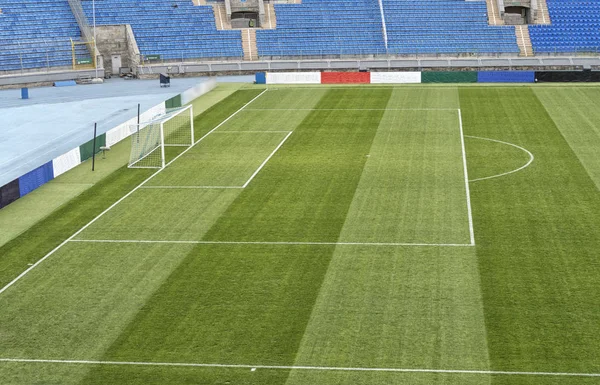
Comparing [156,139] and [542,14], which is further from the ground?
[542,14]

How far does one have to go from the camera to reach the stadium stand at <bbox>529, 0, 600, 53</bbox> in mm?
85750

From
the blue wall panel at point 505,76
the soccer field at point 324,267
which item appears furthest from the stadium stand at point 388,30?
the soccer field at point 324,267

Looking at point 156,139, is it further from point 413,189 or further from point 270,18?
point 270,18

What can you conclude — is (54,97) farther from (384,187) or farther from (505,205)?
(505,205)

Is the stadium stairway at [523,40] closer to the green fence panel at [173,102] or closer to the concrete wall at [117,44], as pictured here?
the concrete wall at [117,44]

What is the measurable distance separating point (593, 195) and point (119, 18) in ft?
183

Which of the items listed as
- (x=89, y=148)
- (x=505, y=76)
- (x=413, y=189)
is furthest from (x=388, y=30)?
(x=413, y=189)

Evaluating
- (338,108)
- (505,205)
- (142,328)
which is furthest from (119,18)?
(142,328)

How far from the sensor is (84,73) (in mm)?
80438

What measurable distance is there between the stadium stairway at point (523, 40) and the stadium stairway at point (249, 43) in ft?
77.7

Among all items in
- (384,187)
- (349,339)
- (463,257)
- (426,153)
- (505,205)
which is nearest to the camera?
(349,339)

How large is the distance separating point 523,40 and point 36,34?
140ft

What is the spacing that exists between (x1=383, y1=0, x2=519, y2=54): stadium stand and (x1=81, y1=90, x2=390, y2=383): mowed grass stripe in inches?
1694

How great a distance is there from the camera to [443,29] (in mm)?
87500
